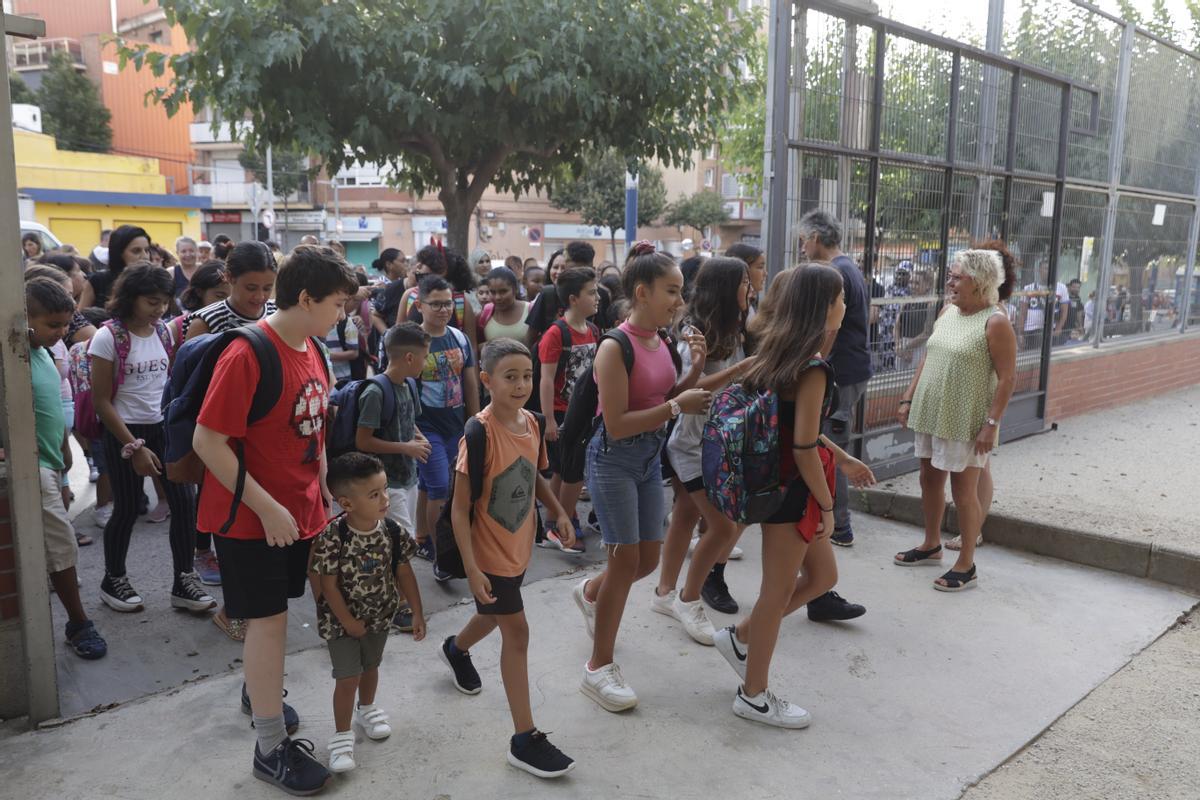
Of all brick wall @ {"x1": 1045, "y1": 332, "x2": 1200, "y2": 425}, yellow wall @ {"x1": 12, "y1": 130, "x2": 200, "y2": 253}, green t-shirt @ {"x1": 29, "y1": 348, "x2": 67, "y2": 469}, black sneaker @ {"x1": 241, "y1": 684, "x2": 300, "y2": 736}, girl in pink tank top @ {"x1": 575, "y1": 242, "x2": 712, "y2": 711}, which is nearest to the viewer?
black sneaker @ {"x1": 241, "y1": 684, "x2": 300, "y2": 736}

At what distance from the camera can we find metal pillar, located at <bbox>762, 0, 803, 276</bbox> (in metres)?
5.57

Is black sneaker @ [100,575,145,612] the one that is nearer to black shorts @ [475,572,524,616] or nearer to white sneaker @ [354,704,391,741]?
white sneaker @ [354,704,391,741]

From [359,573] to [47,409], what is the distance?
5.83 feet

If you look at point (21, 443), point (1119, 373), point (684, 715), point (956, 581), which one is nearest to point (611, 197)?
point (1119, 373)

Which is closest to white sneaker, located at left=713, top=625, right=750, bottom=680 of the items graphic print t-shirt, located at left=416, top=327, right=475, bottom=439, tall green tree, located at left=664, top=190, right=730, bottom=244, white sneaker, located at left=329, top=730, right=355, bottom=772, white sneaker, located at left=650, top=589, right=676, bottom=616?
white sneaker, located at left=650, top=589, right=676, bottom=616

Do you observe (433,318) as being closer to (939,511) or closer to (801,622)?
(801,622)

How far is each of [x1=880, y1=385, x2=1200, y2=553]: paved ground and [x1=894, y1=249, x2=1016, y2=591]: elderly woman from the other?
3.47 feet

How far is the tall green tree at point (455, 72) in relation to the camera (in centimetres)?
798

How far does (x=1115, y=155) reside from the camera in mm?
9266

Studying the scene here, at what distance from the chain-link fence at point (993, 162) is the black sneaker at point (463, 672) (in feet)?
10.9

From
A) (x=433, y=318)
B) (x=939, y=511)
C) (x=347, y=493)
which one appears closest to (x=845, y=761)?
(x=347, y=493)

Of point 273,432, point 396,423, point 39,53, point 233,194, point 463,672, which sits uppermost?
point 39,53

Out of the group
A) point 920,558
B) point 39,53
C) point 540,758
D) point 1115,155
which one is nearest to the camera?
point 540,758

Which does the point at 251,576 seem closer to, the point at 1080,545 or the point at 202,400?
the point at 202,400
